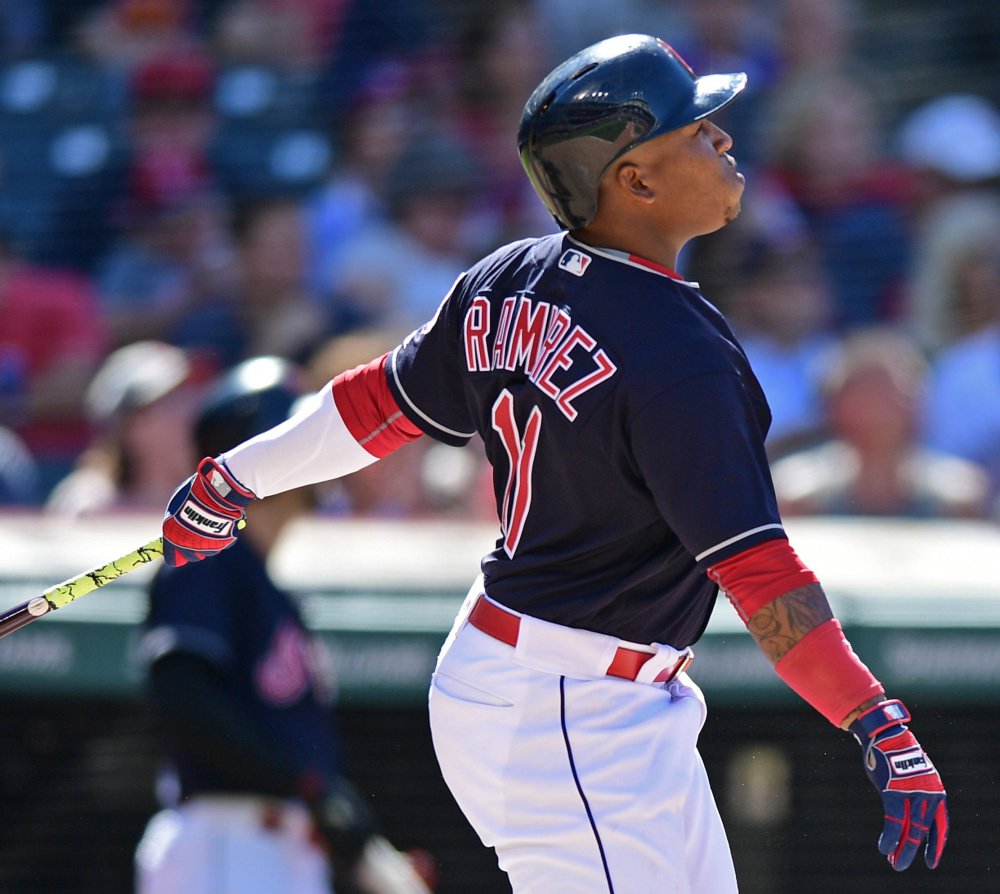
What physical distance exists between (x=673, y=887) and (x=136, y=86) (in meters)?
4.85

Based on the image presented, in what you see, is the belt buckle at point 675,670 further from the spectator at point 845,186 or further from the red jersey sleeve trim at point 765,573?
the spectator at point 845,186

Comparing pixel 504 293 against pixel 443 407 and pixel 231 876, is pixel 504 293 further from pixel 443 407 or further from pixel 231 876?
pixel 231 876

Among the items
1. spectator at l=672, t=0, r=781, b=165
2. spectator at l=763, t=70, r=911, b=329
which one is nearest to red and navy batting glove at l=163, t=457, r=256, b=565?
spectator at l=763, t=70, r=911, b=329

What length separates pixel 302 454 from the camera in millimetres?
2605

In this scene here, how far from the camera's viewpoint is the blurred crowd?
4.82m

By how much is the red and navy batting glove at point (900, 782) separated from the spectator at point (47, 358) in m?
3.89

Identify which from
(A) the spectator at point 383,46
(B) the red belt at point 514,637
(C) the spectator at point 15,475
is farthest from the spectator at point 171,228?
(B) the red belt at point 514,637

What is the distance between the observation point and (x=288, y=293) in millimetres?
5586

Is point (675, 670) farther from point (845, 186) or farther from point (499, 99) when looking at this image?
point (499, 99)

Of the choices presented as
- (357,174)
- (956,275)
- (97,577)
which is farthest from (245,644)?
(357,174)

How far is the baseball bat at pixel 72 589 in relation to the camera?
263cm

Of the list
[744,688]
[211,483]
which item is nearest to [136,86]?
[744,688]

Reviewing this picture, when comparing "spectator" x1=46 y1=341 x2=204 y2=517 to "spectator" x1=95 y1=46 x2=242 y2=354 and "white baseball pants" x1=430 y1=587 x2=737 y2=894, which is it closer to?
"spectator" x1=95 y1=46 x2=242 y2=354

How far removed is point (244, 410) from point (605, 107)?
60.0 inches
